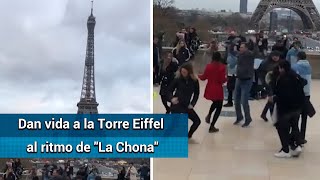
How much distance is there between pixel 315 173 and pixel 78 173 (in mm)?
2001

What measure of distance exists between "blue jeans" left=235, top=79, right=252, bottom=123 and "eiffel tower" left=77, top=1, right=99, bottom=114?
10.6ft

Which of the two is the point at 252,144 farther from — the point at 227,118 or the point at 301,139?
the point at 227,118

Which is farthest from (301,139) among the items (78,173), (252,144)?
(78,173)

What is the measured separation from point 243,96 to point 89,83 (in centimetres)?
335

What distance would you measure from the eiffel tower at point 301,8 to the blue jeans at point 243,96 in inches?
400

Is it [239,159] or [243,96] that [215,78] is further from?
[239,159]

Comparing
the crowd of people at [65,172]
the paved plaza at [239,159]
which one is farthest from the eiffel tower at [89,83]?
the paved plaza at [239,159]

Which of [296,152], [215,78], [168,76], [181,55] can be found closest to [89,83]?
[296,152]

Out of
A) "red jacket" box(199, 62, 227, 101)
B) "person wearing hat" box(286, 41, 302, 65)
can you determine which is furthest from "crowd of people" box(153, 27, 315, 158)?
"person wearing hat" box(286, 41, 302, 65)

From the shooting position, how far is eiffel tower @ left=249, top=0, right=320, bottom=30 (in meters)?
16.5

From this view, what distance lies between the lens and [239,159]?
482 centimetres

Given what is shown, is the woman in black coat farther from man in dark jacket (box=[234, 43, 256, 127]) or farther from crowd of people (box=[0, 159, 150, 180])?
crowd of people (box=[0, 159, 150, 180])

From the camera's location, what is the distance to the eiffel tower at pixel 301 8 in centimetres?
A: 1655

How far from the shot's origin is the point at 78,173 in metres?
3.20
